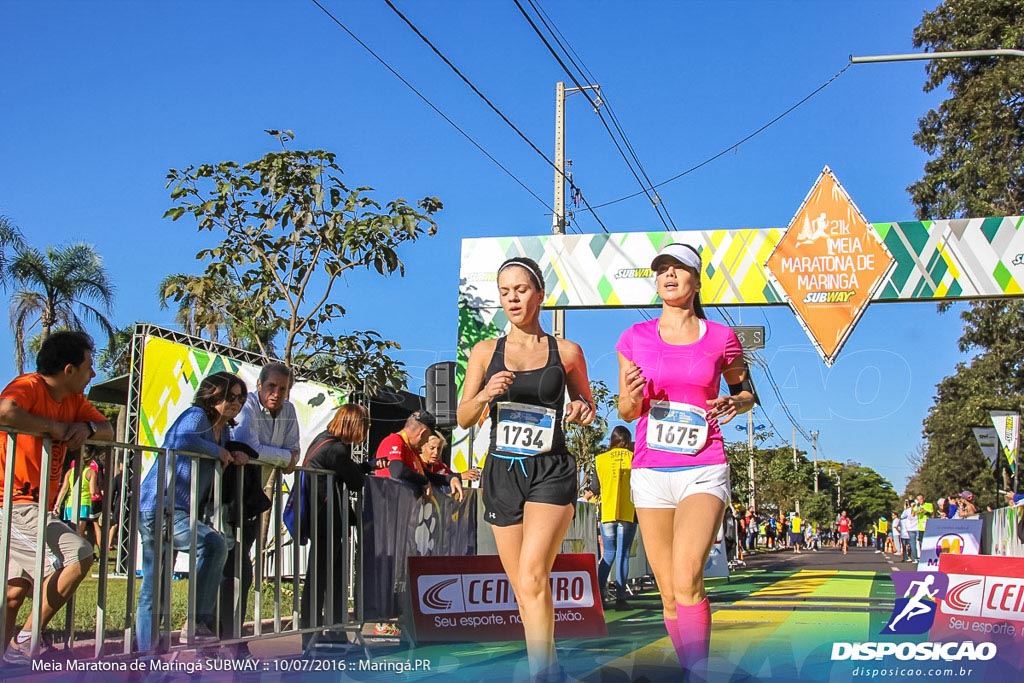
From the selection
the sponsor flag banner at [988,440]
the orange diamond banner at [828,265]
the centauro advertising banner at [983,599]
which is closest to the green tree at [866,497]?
the sponsor flag banner at [988,440]

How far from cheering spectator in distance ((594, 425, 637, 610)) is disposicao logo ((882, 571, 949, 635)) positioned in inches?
192

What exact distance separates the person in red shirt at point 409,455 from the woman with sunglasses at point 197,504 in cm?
236

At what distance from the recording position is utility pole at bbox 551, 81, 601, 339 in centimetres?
1672

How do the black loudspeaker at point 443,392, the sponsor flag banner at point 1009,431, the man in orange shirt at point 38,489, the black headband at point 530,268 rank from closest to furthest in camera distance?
the man in orange shirt at point 38,489, the black headband at point 530,268, the black loudspeaker at point 443,392, the sponsor flag banner at point 1009,431

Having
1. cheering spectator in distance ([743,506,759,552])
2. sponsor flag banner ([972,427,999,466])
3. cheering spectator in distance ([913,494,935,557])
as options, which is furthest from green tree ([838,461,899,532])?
sponsor flag banner ([972,427,999,466])

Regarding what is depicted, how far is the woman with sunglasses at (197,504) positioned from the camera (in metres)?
5.54

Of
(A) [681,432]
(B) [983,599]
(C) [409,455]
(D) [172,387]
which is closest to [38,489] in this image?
(A) [681,432]

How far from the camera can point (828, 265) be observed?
1118 cm

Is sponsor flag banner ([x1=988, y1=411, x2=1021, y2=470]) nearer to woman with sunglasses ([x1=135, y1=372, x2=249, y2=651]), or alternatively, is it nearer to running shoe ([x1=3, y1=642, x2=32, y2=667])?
woman with sunglasses ([x1=135, y1=372, x2=249, y2=651])

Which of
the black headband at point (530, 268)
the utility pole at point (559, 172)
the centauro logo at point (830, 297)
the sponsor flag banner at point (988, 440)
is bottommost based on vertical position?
the sponsor flag banner at point (988, 440)

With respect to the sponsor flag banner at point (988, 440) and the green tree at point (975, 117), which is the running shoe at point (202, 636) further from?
the green tree at point (975, 117)

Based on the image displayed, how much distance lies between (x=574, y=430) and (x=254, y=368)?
531 cm

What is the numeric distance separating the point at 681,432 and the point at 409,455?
4490mm

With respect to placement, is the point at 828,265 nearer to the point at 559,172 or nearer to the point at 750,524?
the point at 559,172
